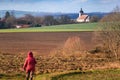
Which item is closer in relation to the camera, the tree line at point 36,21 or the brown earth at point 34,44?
the brown earth at point 34,44

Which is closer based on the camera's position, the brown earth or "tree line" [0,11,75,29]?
the brown earth

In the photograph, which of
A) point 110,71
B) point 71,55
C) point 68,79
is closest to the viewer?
point 68,79

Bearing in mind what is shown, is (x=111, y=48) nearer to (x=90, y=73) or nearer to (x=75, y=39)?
(x=75, y=39)

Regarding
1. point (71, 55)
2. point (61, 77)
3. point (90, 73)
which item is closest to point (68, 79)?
point (61, 77)

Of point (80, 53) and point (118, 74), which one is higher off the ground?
point (118, 74)

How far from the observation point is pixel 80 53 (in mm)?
37406

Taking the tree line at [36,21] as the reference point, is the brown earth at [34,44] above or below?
above

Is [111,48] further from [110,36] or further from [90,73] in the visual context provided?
[90,73]

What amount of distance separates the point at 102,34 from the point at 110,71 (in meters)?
19.8

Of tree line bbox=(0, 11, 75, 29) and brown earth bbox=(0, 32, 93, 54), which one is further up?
brown earth bbox=(0, 32, 93, 54)

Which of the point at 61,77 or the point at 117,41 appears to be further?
the point at 117,41

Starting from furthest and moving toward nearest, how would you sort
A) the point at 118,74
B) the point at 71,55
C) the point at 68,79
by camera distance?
1. the point at 71,55
2. the point at 118,74
3. the point at 68,79

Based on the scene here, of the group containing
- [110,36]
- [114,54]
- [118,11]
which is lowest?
[114,54]

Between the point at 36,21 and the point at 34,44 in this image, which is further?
the point at 36,21
